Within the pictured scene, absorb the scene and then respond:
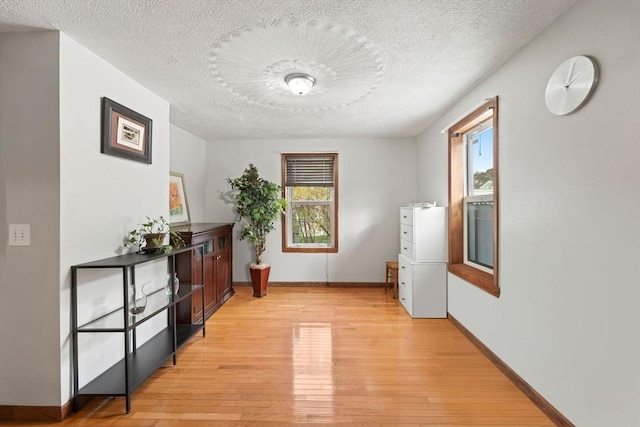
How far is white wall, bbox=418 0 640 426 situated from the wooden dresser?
283 cm

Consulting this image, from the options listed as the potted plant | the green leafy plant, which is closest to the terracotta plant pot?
the potted plant

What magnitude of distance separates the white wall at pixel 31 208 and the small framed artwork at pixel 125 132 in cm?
34

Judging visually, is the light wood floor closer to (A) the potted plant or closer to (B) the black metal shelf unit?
(B) the black metal shelf unit

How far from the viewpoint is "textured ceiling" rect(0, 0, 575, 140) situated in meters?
1.61

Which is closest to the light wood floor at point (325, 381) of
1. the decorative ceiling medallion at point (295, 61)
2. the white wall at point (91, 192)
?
the white wall at point (91, 192)

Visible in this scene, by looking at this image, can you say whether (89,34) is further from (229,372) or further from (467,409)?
(467,409)

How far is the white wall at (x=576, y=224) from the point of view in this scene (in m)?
1.35

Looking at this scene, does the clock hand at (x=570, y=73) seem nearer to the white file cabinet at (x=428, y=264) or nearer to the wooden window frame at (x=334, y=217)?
the white file cabinet at (x=428, y=264)

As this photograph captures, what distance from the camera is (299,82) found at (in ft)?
7.91

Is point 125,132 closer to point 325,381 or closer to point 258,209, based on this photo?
point 258,209

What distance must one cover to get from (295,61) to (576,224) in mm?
2019

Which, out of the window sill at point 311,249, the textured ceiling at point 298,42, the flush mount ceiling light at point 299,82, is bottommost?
the window sill at point 311,249

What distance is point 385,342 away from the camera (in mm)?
2826

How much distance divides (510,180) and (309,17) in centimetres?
179
